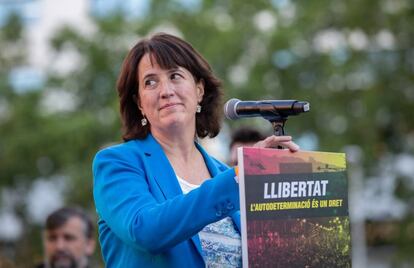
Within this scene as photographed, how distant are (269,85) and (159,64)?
15679mm

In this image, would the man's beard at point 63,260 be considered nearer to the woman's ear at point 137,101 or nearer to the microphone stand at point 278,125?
the woman's ear at point 137,101

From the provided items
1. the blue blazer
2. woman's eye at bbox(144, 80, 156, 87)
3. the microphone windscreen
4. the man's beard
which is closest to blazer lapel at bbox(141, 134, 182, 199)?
the blue blazer

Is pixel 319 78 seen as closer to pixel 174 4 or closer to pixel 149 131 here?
pixel 174 4

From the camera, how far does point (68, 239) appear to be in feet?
23.3

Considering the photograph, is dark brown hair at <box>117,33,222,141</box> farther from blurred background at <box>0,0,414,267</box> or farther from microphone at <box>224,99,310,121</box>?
blurred background at <box>0,0,414,267</box>

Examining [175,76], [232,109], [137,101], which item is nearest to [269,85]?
[137,101]

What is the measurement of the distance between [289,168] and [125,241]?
1.90 feet

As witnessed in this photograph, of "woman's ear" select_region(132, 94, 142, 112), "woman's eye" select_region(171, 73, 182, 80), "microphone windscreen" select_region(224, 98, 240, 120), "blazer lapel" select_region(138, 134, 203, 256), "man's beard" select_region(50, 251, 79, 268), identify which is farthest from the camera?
"man's beard" select_region(50, 251, 79, 268)

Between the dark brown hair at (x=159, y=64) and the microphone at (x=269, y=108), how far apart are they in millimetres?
393

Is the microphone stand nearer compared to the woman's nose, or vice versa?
the microphone stand

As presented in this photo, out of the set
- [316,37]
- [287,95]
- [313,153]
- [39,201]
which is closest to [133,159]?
[313,153]

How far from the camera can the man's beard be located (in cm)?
690

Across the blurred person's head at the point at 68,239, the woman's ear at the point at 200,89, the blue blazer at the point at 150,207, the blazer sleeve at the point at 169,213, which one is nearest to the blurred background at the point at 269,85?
the blurred person's head at the point at 68,239

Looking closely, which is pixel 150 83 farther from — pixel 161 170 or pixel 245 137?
pixel 245 137
